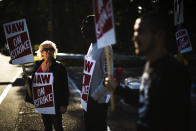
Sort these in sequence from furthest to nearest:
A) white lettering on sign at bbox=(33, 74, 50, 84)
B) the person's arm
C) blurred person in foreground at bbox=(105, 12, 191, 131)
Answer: white lettering on sign at bbox=(33, 74, 50, 84), the person's arm, blurred person in foreground at bbox=(105, 12, 191, 131)

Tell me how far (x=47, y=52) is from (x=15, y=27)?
2.00 feet

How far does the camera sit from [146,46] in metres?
1.61

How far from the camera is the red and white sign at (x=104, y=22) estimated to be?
2.00 meters

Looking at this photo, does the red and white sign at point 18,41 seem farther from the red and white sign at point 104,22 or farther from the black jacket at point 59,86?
the red and white sign at point 104,22

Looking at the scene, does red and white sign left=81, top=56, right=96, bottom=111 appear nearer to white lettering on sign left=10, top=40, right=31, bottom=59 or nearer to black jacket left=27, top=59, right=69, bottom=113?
black jacket left=27, top=59, right=69, bottom=113

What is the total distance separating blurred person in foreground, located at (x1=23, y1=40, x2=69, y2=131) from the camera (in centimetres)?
343

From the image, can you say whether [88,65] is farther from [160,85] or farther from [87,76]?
[160,85]

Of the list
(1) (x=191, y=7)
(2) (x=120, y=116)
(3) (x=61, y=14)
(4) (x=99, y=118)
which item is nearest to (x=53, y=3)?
(3) (x=61, y=14)

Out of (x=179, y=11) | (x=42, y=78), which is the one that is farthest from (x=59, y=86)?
(x=179, y=11)

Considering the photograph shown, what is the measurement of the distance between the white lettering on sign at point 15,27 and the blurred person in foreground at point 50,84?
17.0 inches

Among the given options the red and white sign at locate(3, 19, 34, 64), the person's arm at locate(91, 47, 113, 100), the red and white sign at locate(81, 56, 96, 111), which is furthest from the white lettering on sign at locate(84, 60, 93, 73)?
the red and white sign at locate(3, 19, 34, 64)

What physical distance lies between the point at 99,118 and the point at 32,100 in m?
1.37

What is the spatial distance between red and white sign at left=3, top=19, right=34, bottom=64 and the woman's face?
0.67 feet

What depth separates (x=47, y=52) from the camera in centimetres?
351
